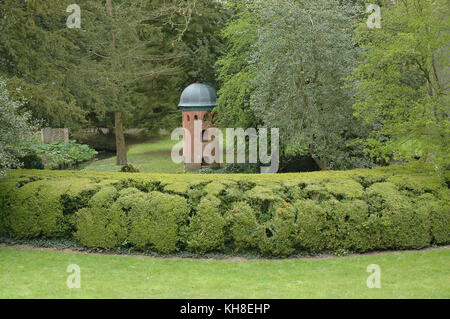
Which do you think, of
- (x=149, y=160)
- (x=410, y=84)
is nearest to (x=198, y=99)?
(x=149, y=160)

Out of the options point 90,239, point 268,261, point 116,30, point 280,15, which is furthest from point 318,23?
point 116,30

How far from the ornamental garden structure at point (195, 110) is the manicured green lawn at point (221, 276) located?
438 inches

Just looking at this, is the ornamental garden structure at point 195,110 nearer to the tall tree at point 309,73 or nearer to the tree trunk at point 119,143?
the tree trunk at point 119,143

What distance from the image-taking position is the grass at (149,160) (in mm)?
23031

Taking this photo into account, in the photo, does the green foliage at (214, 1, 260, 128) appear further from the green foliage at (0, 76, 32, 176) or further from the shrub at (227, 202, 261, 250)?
the green foliage at (0, 76, 32, 176)

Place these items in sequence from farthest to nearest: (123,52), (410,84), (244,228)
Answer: (123,52), (410,84), (244,228)

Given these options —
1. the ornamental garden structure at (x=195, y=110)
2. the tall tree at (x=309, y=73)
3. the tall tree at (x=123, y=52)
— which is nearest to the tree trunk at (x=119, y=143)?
the tall tree at (x=123, y=52)

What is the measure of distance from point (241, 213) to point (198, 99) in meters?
11.2

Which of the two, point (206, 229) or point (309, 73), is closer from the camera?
point (206, 229)

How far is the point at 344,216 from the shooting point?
30.9 ft

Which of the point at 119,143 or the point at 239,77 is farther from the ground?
the point at 239,77

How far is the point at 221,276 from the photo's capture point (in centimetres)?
797

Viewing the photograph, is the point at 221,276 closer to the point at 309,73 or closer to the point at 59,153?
the point at 309,73

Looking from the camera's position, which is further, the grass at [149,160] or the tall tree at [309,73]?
the grass at [149,160]
